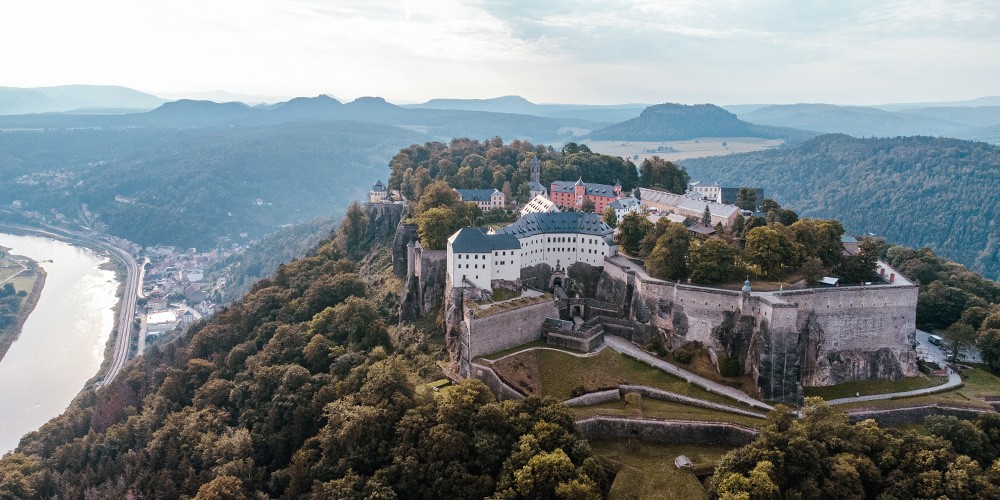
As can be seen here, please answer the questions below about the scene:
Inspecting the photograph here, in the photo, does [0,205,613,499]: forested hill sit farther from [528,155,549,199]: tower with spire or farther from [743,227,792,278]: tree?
[743,227,792,278]: tree

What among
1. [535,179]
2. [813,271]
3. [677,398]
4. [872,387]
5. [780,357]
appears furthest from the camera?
[535,179]

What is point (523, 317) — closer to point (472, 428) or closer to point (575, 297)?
point (575, 297)

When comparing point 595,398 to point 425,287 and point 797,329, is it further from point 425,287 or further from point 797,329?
point 425,287

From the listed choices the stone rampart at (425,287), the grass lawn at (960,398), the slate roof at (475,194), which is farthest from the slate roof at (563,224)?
the grass lawn at (960,398)

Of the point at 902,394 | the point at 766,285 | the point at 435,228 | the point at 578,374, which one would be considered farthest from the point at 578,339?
the point at 902,394

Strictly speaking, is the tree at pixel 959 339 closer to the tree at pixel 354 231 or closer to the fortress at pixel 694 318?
the fortress at pixel 694 318

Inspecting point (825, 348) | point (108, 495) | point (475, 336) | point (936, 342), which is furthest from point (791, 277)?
point (108, 495)

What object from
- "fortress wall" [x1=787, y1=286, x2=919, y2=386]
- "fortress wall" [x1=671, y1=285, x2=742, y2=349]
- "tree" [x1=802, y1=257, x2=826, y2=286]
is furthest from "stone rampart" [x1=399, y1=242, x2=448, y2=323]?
"tree" [x1=802, y1=257, x2=826, y2=286]
